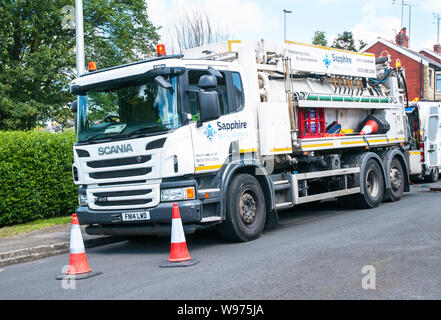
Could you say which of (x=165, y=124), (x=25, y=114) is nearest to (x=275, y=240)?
(x=165, y=124)

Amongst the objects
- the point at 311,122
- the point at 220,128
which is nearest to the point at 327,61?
the point at 311,122

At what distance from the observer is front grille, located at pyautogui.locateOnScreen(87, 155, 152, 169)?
7.53 m

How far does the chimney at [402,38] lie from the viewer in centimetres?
4728

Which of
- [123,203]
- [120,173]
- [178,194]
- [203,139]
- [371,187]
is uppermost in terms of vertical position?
[203,139]

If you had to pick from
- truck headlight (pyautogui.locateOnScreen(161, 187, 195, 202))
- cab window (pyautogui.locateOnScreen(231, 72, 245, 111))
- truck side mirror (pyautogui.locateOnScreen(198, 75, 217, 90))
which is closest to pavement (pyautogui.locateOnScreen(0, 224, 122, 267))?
truck headlight (pyautogui.locateOnScreen(161, 187, 195, 202))

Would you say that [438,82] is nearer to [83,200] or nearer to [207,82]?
[207,82]

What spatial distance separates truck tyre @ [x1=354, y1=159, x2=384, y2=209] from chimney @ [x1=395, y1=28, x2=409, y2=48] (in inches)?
1514

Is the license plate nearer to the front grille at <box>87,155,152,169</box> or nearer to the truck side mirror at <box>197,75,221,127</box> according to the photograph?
the front grille at <box>87,155,152,169</box>

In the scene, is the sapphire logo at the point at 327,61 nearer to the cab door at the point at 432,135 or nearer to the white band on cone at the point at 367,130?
the white band on cone at the point at 367,130

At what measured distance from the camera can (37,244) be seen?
8852 millimetres

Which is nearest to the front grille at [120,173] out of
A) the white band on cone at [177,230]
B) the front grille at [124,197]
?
the front grille at [124,197]

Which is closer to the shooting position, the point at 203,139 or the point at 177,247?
the point at 177,247

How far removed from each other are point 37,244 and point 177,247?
10.7ft
